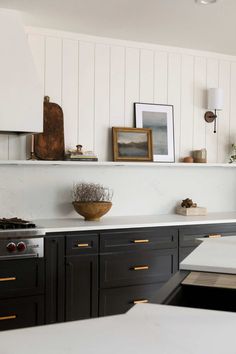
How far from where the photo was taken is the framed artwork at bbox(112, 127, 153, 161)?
14.2 feet

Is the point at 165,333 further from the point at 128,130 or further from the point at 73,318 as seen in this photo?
the point at 128,130

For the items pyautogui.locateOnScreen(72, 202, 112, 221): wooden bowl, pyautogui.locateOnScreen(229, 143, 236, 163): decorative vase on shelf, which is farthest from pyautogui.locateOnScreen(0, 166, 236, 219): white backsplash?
pyautogui.locateOnScreen(72, 202, 112, 221): wooden bowl

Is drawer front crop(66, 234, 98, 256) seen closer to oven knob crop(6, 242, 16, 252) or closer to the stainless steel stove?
the stainless steel stove

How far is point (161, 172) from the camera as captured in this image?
4.65 metres

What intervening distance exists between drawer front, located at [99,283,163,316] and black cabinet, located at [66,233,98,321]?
69 mm

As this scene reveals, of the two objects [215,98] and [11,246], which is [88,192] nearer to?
[11,246]

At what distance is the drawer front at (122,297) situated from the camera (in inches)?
146

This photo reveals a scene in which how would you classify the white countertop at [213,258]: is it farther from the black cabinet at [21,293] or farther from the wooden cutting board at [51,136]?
the wooden cutting board at [51,136]

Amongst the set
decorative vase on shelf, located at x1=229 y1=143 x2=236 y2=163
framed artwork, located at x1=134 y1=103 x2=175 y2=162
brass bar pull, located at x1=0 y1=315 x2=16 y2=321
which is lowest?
brass bar pull, located at x1=0 y1=315 x2=16 y2=321

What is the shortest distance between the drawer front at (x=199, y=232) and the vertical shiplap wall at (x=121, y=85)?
2.88ft

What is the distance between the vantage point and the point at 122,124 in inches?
175

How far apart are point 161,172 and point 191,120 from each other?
623mm

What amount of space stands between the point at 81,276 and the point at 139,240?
555 millimetres

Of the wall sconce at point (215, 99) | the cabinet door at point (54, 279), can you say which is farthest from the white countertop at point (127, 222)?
the wall sconce at point (215, 99)
